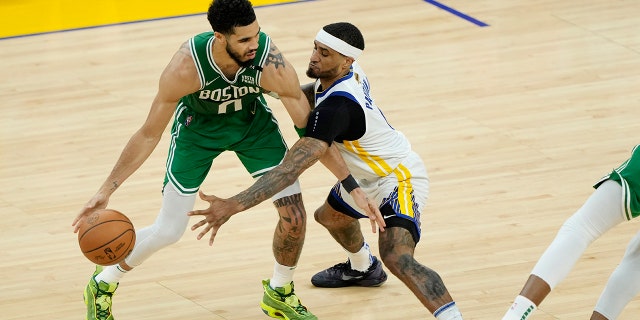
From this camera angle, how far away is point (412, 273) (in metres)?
5.34

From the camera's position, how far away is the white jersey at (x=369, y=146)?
5703mm

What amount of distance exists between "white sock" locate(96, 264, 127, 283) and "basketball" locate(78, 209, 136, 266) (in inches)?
15.0

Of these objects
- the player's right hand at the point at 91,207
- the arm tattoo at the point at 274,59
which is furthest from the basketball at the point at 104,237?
the arm tattoo at the point at 274,59

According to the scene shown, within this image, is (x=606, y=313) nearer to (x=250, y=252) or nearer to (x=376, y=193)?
(x=376, y=193)

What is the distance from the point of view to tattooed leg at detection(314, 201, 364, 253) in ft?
20.1

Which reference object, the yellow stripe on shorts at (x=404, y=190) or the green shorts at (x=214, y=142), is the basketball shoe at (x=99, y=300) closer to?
the green shorts at (x=214, y=142)

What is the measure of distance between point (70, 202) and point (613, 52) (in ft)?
17.4

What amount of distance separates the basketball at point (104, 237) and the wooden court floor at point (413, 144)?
0.78 m

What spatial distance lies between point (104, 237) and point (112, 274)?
0.56 m

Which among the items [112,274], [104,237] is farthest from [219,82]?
[112,274]

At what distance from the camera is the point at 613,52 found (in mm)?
10523

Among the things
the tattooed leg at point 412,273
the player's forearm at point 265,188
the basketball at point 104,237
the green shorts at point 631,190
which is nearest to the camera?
the green shorts at point 631,190

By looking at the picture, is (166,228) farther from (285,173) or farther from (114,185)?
(285,173)

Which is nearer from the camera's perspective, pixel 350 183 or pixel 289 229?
pixel 350 183
